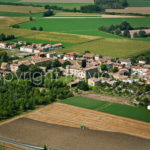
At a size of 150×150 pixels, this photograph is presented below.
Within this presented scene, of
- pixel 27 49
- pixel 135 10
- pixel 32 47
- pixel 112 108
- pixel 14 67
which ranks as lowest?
pixel 112 108

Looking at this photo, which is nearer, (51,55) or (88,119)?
(88,119)

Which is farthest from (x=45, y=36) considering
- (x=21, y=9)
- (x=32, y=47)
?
(x=21, y=9)

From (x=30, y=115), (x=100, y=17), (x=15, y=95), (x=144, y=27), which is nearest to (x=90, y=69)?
(x=15, y=95)

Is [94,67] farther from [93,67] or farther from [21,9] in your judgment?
[21,9]

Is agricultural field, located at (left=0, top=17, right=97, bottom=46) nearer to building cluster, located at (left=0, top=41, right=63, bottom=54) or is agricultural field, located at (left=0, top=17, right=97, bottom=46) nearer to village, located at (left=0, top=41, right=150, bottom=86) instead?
building cluster, located at (left=0, top=41, right=63, bottom=54)

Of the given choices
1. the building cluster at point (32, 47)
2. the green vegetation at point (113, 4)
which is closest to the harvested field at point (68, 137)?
the building cluster at point (32, 47)

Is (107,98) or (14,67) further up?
(14,67)

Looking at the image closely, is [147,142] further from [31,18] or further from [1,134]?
[31,18]

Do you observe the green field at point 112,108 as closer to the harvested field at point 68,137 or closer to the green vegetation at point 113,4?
the harvested field at point 68,137
